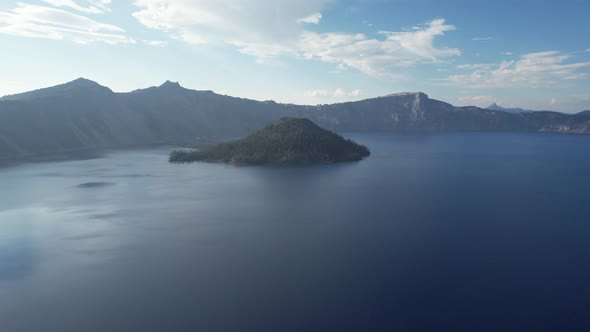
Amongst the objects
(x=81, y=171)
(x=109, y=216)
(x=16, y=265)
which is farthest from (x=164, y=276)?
(x=81, y=171)

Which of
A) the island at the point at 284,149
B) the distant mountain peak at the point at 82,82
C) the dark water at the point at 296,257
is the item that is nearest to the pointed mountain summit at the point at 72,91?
the distant mountain peak at the point at 82,82

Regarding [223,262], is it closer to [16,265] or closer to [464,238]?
[16,265]

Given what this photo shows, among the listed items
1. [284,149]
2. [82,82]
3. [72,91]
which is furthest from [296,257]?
[82,82]

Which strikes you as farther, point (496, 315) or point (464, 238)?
point (464, 238)

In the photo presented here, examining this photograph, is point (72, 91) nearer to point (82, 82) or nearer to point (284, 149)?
point (82, 82)

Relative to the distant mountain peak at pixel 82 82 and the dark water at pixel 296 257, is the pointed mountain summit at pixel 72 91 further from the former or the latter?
the dark water at pixel 296 257

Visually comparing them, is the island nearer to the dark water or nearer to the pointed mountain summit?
the dark water
